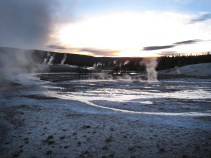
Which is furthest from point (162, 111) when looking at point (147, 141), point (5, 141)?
point (5, 141)

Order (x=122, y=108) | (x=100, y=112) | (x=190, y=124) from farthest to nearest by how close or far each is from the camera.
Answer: (x=122, y=108) < (x=100, y=112) < (x=190, y=124)

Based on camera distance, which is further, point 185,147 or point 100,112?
point 100,112

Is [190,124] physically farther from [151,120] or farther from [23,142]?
[23,142]

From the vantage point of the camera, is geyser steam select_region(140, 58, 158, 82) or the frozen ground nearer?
the frozen ground

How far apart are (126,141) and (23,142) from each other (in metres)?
3.95

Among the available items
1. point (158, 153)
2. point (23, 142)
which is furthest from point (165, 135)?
point (23, 142)

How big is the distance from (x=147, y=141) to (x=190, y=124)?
310cm

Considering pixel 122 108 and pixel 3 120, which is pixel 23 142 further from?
pixel 122 108

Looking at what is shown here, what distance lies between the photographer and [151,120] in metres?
8.48

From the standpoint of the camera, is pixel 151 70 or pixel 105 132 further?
pixel 151 70

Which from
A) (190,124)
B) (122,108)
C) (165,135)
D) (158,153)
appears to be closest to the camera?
(158,153)

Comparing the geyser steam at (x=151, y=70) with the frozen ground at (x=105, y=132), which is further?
the geyser steam at (x=151, y=70)

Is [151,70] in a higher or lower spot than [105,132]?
higher

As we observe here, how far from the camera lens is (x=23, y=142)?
6.09 meters
